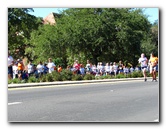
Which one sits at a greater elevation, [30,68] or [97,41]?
[97,41]

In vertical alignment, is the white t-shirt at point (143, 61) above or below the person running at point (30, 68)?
above

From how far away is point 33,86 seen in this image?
11.5 meters

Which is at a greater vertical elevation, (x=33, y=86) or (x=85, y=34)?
(x=85, y=34)

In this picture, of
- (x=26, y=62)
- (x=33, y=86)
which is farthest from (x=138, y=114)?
(x=33, y=86)

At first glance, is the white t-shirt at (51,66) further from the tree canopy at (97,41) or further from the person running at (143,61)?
the person running at (143,61)

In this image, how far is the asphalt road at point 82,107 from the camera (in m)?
6.59

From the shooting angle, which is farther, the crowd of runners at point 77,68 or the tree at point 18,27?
the crowd of runners at point 77,68

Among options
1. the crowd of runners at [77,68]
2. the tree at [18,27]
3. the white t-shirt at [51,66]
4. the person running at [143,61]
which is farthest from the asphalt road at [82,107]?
the white t-shirt at [51,66]

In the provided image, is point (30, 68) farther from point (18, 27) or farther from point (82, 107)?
point (82, 107)

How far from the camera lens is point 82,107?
25.1ft

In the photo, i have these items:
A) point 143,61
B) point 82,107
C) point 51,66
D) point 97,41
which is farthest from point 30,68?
point 82,107
